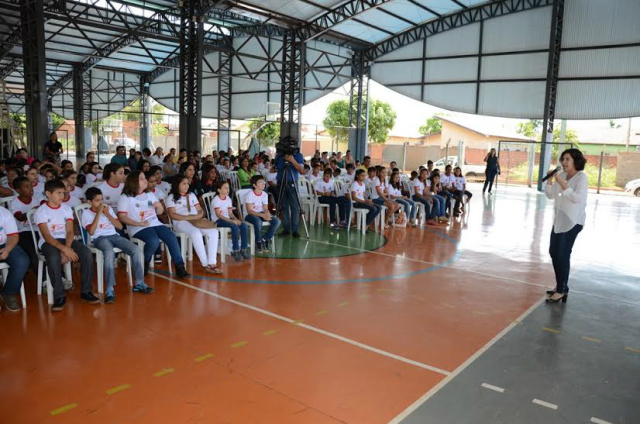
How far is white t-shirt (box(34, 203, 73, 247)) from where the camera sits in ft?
14.2

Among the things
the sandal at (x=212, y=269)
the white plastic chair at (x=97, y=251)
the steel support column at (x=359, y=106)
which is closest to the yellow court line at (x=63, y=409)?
the white plastic chair at (x=97, y=251)

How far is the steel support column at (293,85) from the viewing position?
18.0 m

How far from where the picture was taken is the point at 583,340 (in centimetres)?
395

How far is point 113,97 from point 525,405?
30.1 metres

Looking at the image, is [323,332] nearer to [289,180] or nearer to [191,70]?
[289,180]

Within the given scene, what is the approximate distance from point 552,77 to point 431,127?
27.5 metres

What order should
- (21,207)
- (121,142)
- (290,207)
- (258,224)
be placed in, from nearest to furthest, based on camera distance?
(21,207) → (258,224) → (290,207) → (121,142)

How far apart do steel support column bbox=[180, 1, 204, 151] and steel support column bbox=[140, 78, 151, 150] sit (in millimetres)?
11594

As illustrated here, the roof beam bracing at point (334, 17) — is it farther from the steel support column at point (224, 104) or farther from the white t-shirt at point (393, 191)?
the white t-shirt at point (393, 191)

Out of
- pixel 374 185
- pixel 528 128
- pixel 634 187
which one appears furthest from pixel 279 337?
pixel 528 128

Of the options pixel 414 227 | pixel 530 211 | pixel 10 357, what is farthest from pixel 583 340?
pixel 530 211

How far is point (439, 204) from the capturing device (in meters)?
9.95

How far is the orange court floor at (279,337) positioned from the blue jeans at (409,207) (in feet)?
7.88

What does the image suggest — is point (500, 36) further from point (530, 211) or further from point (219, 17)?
point (219, 17)
